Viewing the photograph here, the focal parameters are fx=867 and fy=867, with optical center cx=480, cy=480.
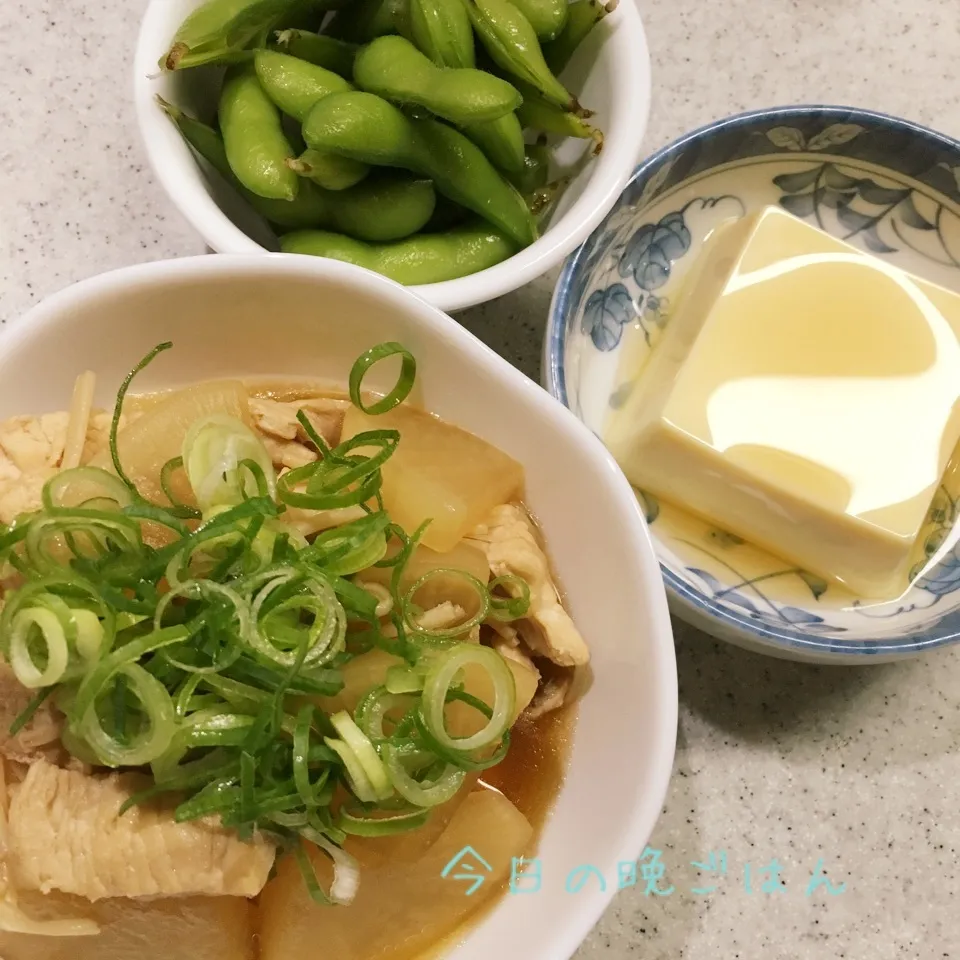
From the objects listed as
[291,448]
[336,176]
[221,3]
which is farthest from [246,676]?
[221,3]

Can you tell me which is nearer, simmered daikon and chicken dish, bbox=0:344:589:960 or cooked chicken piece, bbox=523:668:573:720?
simmered daikon and chicken dish, bbox=0:344:589:960

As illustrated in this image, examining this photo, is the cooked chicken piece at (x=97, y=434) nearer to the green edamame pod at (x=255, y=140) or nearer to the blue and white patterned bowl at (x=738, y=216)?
the green edamame pod at (x=255, y=140)

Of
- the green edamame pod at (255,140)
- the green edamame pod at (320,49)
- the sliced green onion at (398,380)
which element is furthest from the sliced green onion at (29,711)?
the green edamame pod at (320,49)

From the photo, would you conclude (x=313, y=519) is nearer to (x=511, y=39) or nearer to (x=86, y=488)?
(x=86, y=488)

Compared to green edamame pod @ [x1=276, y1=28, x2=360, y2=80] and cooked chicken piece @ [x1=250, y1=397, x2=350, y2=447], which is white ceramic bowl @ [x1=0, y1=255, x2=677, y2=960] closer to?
cooked chicken piece @ [x1=250, y1=397, x2=350, y2=447]

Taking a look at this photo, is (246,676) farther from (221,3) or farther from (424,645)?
(221,3)

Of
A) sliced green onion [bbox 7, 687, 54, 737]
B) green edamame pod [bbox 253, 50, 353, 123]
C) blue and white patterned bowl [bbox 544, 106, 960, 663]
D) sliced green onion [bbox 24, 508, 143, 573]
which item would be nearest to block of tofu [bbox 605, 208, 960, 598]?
blue and white patterned bowl [bbox 544, 106, 960, 663]
